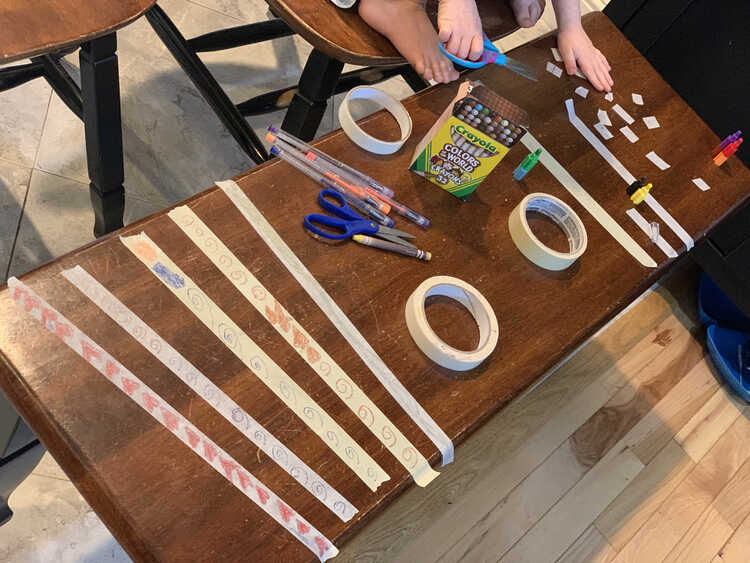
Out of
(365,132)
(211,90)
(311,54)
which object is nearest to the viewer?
(365,132)

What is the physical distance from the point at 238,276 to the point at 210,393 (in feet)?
0.42

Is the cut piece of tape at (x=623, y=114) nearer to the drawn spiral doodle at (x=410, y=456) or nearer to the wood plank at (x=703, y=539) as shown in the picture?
the drawn spiral doodle at (x=410, y=456)

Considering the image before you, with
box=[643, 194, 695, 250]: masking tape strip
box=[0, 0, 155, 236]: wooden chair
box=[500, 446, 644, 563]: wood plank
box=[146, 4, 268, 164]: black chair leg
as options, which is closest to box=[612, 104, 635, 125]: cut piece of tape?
box=[643, 194, 695, 250]: masking tape strip

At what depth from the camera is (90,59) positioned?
2.57ft

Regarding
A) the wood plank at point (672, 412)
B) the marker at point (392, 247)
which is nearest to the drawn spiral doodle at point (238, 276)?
the marker at point (392, 247)

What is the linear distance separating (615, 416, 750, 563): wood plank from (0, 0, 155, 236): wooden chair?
1318 millimetres

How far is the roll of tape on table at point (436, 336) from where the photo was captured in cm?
61

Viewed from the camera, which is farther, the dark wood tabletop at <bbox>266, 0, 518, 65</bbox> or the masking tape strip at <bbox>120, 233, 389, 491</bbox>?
the dark wood tabletop at <bbox>266, 0, 518, 65</bbox>

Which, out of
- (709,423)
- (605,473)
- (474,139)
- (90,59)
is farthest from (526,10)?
(709,423)

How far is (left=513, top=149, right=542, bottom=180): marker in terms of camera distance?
0.78 metres

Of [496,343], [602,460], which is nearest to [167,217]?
[496,343]

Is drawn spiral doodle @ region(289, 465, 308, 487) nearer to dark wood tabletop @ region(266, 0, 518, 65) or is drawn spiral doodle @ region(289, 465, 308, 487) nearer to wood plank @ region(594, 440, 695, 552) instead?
dark wood tabletop @ region(266, 0, 518, 65)

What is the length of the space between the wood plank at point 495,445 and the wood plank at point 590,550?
185mm

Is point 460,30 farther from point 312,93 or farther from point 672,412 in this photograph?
point 672,412
